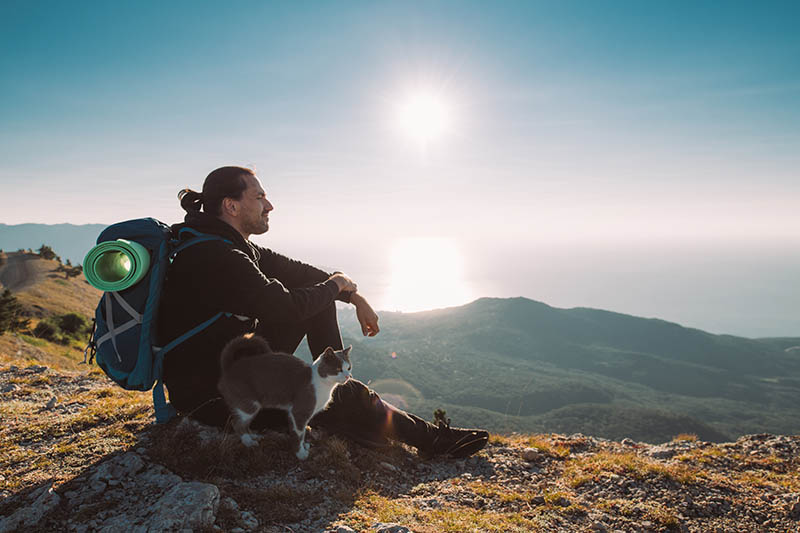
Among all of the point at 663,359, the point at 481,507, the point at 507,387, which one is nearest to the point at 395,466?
the point at 481,507

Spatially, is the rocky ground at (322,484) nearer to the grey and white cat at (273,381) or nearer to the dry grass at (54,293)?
the grey and white cat at (273,381)

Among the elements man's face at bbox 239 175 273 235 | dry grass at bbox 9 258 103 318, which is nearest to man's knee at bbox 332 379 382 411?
man's face at bbox 239 175 273 235

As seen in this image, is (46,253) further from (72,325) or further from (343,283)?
(343,283)

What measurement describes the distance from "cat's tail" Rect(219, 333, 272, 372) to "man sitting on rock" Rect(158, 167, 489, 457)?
0.52ft

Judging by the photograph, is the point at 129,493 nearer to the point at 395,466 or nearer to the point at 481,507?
the point at 395,466

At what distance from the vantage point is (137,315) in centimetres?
363

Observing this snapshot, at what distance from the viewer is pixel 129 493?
11.7 feet

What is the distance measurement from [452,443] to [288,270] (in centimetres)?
363

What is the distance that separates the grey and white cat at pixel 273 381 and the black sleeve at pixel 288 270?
142cm

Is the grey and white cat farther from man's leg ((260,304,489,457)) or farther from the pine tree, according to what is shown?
the pine tree

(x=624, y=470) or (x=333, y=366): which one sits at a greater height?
(x=333, y=366)

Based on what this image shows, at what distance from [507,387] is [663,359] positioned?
10668cm

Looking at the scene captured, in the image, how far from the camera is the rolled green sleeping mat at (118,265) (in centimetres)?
330

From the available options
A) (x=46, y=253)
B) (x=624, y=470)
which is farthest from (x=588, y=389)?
(x=624, y=470)
